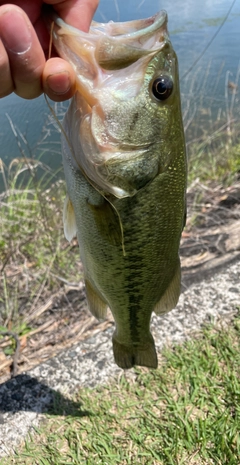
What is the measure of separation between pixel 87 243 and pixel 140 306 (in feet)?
1.52

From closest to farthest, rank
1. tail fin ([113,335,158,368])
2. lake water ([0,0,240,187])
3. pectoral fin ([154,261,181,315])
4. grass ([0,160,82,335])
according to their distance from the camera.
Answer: pectoral fin ([154,261,181,315]) < tail fin ([113,335,158,368]) < grass ([0,160,82,335]) < lake water ([0,0,240,187])

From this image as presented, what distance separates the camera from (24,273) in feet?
12.9

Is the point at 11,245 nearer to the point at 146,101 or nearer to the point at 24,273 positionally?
the point at 24,273

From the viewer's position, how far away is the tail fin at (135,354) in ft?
7.54

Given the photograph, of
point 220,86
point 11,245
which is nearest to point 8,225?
point 11,245

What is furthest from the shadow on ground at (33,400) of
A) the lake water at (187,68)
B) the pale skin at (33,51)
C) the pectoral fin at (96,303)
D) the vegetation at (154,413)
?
the lake water at (187,68)

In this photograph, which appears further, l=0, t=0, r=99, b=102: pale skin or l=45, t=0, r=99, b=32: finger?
l=45, t=0, r=99, b=32: finger

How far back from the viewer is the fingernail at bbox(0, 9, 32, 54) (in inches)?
51.2

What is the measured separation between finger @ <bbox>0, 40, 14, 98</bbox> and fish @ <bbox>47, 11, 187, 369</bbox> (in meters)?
0.18

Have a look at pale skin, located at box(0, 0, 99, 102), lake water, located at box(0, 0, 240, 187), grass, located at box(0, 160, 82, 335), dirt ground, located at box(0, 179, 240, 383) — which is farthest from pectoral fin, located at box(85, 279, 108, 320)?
lake water, located at box(0, 0, 240, 187)

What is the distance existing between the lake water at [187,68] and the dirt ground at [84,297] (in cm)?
162

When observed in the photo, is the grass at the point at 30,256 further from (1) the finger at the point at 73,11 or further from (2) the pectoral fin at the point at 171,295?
(1) the finger at the point at 73,11

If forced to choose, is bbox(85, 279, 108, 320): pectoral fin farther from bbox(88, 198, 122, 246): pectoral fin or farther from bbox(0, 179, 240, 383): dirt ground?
bbox(0, 179, 240, 383): dirt ground

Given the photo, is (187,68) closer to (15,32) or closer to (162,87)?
(162,87)
